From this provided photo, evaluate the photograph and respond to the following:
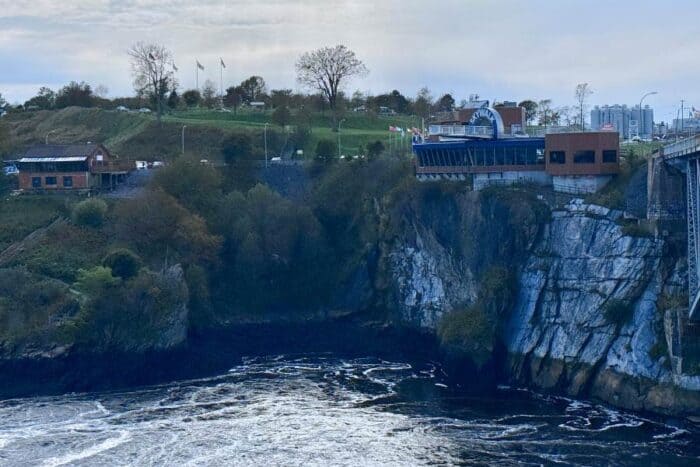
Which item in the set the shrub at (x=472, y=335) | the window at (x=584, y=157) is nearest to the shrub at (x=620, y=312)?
the shrub at (x=472, y=335)

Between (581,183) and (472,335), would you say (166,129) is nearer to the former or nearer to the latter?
(581,183)

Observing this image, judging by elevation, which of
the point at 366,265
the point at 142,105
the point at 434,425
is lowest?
the point at 434,425

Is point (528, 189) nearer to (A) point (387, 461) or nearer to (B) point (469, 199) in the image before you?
(B) point (469, 199)

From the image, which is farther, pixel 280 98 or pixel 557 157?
pixel 280 98

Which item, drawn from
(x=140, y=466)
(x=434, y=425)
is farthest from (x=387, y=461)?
(x=140, y=466)

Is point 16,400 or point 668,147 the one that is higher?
point 668,147

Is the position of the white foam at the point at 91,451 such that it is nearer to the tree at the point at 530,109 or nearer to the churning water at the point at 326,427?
the churning water at the point at 326,427

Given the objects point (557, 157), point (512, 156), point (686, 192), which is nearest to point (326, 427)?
point (686, 192)
